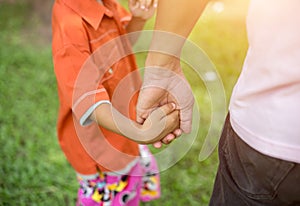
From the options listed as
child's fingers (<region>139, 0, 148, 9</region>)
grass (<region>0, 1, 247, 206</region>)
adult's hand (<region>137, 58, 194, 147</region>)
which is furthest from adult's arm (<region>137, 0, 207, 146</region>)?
grass (<region>0, 1, 247, 206</region>)

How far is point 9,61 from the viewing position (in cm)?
283

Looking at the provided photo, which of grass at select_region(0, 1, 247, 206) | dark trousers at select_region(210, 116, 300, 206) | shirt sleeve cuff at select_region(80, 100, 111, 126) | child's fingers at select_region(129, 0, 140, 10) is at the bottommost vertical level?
grass at select_region(0, 1, 247, 206)

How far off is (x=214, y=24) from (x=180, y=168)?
1609 millimetres

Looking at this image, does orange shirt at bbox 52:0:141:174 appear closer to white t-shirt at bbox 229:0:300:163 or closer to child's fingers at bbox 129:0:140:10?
child's fingers at bbox 129:0:140:10

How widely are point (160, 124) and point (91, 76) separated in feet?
0.83

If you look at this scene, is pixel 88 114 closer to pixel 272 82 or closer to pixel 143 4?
pixel 143 4

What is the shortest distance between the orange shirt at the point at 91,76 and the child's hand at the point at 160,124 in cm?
17

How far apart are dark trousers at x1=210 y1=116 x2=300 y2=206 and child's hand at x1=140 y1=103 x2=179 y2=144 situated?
0.52 feet

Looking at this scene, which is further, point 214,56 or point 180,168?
point 214,56

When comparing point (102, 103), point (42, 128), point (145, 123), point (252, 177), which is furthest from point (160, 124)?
point (42, 128)

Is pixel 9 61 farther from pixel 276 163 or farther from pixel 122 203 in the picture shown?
pixel 276 163

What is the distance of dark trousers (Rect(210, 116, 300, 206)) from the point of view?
85 centimetres

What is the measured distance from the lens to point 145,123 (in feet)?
3.69

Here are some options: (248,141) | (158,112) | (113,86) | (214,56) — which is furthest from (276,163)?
(214,56)
